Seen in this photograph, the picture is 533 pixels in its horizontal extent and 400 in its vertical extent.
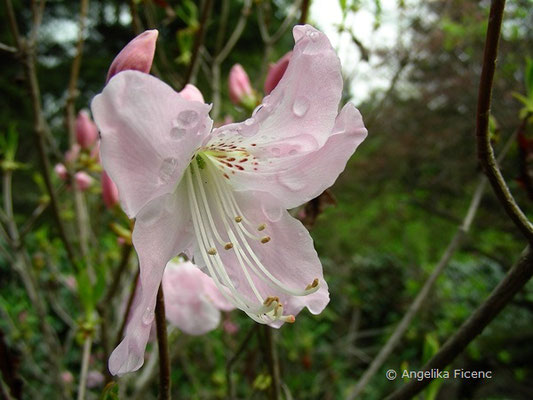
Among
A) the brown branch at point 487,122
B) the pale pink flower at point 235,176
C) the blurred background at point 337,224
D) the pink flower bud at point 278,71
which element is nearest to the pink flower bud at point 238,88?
the blurred background at point 337,224

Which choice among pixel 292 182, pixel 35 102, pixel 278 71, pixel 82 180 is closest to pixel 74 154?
pixel 82 180

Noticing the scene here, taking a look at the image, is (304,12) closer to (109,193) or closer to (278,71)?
(278,71)

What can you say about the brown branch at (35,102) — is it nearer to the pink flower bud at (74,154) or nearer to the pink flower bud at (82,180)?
the pink flower bud at (74,154)

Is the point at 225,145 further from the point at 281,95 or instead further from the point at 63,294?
the point at 63,294

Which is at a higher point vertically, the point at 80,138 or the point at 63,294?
the point at 80,138

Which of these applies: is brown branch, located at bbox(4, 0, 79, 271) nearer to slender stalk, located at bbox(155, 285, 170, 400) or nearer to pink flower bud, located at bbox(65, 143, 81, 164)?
pink flower bud, located at bbox(65, 143, 81, 164)

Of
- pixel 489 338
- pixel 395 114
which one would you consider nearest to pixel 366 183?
pixel 395 114
